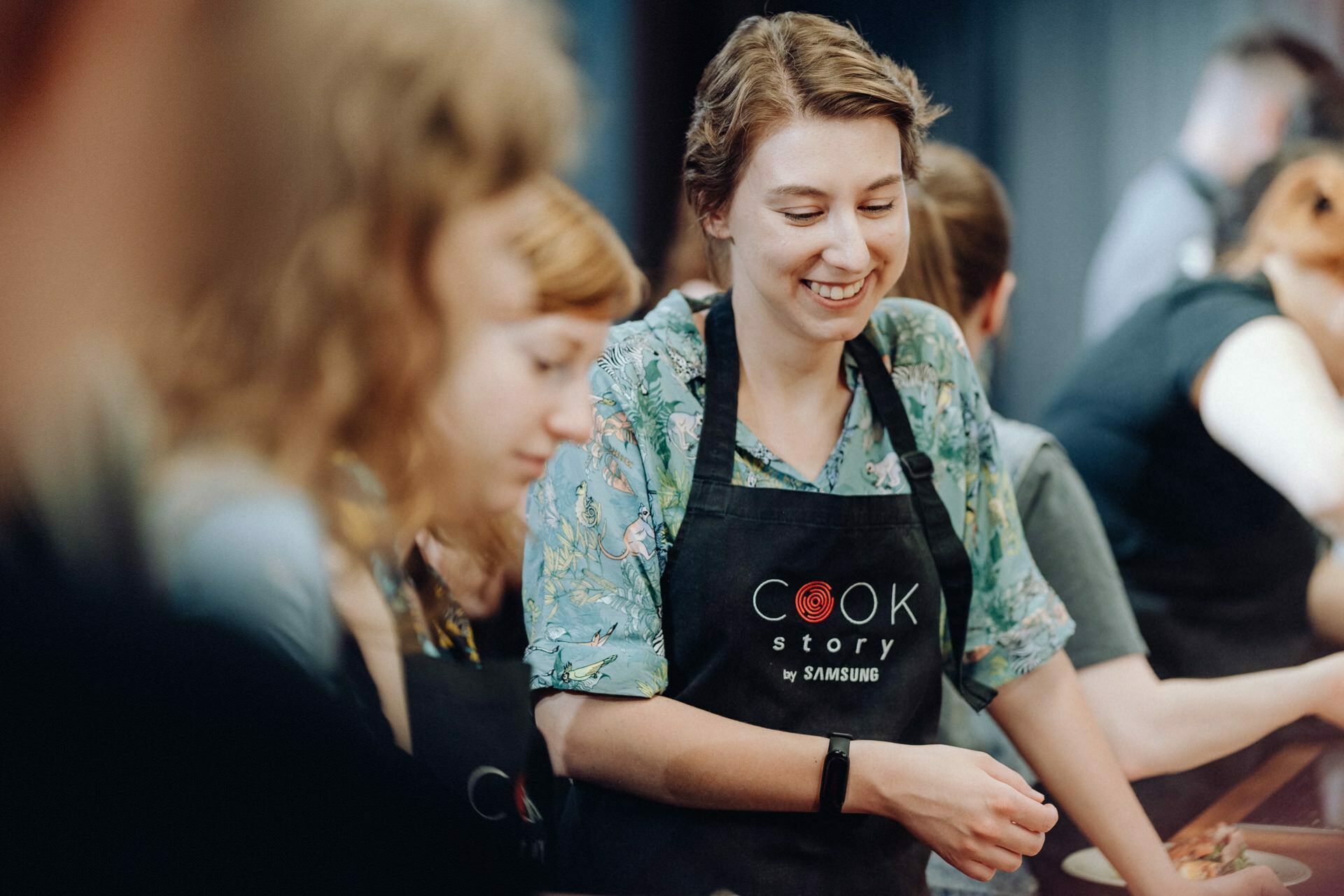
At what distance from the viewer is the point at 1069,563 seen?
1331 mm

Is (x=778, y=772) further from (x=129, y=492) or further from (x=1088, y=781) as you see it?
(x=129, y=492)

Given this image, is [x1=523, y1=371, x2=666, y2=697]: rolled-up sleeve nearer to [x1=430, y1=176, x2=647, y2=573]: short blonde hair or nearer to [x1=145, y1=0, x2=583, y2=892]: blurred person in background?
[x1=430, y1=176, x2=647, y2=573]: short blonde hair

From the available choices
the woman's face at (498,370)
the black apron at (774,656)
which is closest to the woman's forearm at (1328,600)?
the black apron at (774,656)

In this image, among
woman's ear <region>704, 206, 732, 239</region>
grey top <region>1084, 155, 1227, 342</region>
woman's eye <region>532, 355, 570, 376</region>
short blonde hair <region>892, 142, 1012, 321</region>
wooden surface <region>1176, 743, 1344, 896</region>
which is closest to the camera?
woman's eye <region>532, 355, 570, 376</region>

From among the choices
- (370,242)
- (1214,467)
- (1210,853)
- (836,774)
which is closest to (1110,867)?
(1210,853)

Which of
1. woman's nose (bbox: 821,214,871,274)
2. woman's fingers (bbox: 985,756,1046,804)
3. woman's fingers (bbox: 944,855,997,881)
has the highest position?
woman's nose (bbox: 821,214,871,274)

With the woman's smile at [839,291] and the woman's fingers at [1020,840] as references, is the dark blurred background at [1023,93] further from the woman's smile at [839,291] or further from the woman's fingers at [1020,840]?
the woman's fingers at [1020,840]

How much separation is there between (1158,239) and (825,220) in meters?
2.30

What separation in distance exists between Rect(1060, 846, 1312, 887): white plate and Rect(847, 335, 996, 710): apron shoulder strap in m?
0.29

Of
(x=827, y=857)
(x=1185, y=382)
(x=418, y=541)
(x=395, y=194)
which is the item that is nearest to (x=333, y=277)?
(x=395, y=194)

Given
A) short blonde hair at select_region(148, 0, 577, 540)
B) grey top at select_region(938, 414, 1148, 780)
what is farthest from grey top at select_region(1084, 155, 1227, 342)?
short blonde hair at select_region(148, 0, 577, 540)

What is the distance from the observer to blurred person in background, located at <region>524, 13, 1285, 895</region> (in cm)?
104

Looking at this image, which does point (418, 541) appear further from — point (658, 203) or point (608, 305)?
point (658, 203)

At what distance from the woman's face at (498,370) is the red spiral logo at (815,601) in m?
0.29
